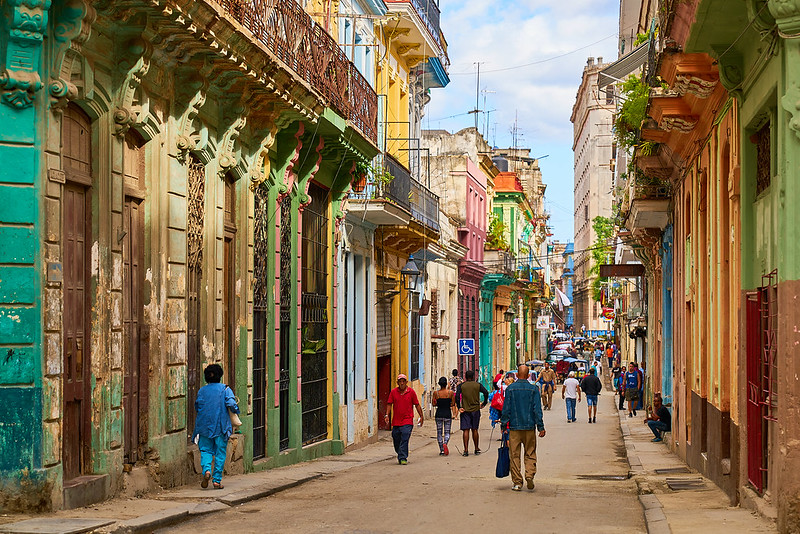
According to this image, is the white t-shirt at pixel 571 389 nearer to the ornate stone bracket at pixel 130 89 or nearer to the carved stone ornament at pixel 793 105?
the ornate stone bracket at pixel 130 89

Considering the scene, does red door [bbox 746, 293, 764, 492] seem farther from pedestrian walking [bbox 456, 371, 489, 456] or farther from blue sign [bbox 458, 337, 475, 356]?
blue sign [bbox 458, 337, 475, 356]

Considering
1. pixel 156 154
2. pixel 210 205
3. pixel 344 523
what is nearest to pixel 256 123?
pixel 210 205

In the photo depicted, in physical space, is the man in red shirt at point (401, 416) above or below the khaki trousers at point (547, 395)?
above

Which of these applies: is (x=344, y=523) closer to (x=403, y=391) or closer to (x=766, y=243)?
(x=766, y=243)

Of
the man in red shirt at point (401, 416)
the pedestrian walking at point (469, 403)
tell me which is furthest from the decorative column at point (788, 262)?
the pedestrian walking at point (469, 403)

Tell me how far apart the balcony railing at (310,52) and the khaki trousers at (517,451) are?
563 centimetres

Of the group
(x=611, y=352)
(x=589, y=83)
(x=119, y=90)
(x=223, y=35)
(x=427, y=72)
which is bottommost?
(x=611, y=352)

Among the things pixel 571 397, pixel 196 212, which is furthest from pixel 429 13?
pixel 196 212

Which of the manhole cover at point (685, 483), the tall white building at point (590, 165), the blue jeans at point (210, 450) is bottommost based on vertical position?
the manhole cover at point (685, 483)

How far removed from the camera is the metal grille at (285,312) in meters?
19.0

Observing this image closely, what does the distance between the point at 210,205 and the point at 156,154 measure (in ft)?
6.95

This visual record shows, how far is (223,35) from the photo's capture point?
1288 cm

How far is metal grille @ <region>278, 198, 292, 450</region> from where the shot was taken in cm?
1898

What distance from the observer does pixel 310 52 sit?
17219mm
